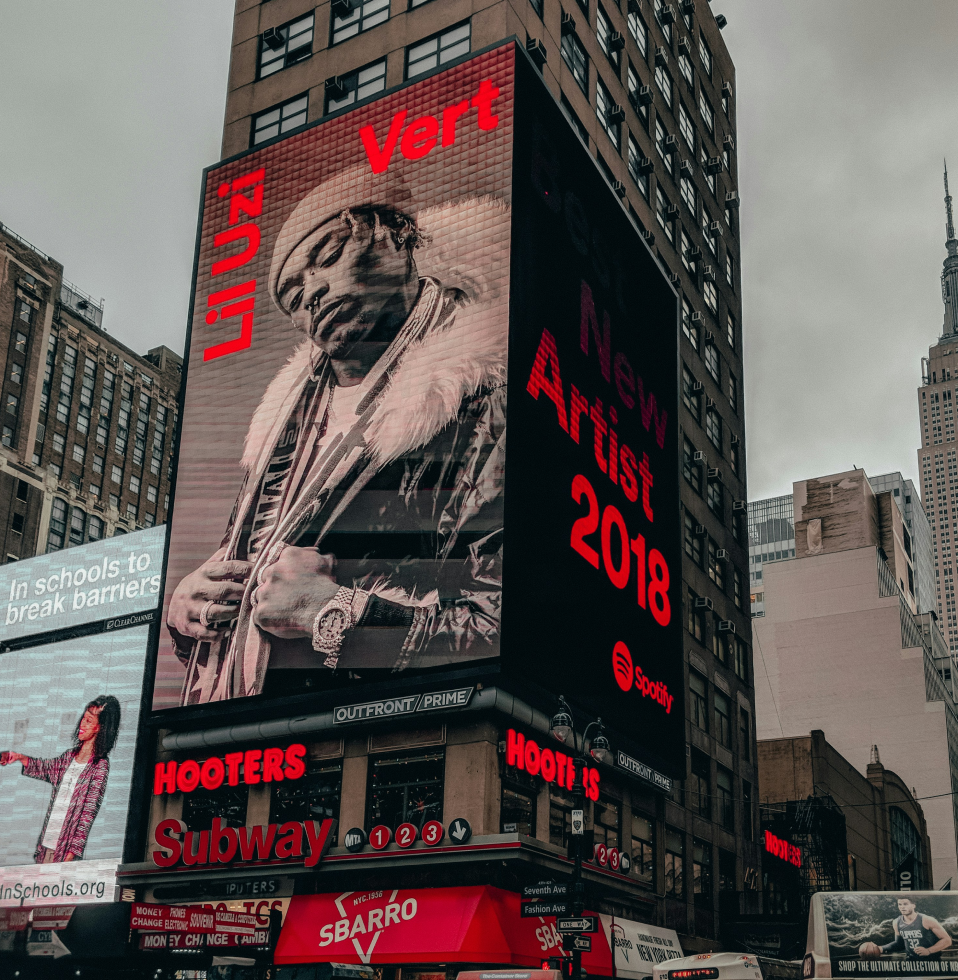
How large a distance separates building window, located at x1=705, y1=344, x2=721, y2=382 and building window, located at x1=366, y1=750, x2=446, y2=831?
116ft

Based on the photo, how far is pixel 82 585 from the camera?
5684 cm

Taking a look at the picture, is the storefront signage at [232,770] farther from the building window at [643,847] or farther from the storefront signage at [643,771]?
the building window at [643,847]

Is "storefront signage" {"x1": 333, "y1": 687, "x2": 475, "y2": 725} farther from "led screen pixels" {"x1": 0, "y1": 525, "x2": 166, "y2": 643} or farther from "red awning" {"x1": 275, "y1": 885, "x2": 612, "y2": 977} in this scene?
"led screen pixels" {"x1": 0, "y1": 525, "x2": 166, "y2": 643}

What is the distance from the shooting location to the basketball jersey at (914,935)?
2166 cm

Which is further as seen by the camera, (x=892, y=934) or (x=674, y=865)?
(x=674, y=865)

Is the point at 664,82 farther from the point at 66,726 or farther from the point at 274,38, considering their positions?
the point at 66,726

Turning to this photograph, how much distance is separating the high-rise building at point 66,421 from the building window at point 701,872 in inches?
2346

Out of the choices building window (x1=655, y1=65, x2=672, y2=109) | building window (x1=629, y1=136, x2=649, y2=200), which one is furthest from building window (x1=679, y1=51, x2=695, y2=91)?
building window (x1=629, y1=136, x2=649, y2=200)

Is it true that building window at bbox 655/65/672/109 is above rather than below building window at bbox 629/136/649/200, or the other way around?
above

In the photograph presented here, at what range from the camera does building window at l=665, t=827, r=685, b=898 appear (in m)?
51.1

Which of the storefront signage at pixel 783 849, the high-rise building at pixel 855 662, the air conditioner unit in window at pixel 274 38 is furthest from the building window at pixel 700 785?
the high-rise building at pixel 855 662

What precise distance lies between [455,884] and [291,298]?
2261cm

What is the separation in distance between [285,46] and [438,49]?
9.37 m

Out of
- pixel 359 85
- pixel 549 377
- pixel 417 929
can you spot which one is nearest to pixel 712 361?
pixel 359 85
